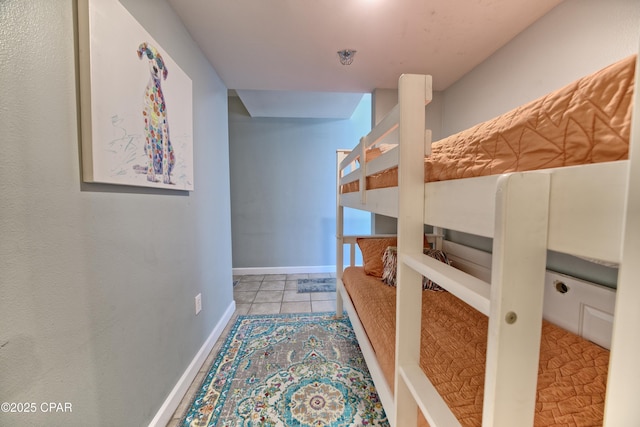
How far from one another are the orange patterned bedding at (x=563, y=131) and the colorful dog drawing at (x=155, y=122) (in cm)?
120

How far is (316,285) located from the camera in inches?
121

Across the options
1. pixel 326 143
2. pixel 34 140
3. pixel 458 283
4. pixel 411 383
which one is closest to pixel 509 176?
pixel 458 283

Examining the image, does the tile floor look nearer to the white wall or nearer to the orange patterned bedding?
the orange patterned bedding

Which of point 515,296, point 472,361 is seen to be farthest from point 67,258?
point 472,361

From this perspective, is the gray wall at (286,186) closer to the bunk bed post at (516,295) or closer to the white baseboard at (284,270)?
the white baseboard at (284,270)

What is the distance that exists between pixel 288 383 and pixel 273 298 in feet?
4.32

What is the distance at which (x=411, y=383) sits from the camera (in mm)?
713

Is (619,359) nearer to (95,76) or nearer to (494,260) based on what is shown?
(494,260)

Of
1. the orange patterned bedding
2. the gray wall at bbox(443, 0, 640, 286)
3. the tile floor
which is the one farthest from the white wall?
the tile floor

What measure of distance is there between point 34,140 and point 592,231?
1223 mm

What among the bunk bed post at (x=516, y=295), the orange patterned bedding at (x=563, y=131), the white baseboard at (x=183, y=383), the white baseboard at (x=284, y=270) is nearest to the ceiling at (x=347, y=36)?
the orange patterned bedding at (x=563, y=131)

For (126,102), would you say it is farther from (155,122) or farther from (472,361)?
(472,361)

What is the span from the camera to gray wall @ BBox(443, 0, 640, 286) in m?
1.12

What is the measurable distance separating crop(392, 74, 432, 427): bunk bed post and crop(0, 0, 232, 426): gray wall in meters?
1.01
